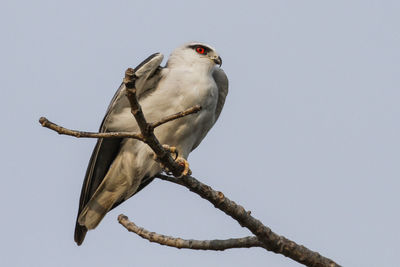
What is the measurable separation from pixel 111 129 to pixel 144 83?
534 millimetres

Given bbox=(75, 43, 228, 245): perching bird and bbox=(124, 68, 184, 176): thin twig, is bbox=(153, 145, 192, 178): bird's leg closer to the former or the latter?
bbox=(124, 68, 184, 176): thin twig

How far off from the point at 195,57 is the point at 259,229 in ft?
8.72

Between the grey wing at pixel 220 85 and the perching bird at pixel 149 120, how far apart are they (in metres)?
0.19

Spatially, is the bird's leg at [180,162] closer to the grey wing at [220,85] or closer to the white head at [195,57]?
the white head at [195,57]

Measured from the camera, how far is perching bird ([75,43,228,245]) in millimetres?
5203

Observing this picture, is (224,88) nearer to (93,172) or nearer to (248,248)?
(93,172)

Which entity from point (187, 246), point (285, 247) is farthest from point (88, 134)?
point (285, 247)

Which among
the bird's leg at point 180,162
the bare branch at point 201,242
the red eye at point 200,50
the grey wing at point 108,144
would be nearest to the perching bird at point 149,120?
the grey wing at point 108,144

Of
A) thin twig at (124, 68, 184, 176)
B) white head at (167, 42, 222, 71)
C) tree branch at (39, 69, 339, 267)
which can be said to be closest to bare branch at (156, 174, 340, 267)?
tree branch at (39, 69, 339, 267)

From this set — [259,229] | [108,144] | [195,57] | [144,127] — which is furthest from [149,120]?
[144,127]

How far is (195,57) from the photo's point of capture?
19.3 feet

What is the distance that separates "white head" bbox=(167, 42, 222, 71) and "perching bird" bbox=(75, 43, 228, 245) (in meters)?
0.01

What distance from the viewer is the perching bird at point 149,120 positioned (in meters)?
5.20

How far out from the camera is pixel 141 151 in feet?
17.8
